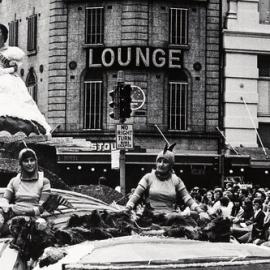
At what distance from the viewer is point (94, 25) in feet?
132

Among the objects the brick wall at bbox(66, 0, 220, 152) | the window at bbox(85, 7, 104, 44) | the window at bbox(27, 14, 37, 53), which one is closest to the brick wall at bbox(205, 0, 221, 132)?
the brick wall at bbox(66, 0, 220, 152)

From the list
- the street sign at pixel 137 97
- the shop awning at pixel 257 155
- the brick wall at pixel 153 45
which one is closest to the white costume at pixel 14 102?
the street sign at pixel 137 97

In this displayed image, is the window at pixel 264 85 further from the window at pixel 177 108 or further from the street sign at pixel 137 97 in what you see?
the street sign at pixel 137 97

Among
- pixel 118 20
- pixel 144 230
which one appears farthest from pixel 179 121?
pixel 144 230

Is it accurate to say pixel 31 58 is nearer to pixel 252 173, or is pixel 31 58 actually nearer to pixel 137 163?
pixel 137 163

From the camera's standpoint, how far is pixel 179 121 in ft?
133

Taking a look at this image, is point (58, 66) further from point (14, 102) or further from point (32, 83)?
point (14, 102)

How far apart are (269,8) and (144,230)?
114 ft

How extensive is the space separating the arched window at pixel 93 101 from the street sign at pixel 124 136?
19.1 meters

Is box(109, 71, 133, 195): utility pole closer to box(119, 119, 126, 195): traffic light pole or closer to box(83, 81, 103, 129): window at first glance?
box(119, 119, 126, 195): traffic light pole

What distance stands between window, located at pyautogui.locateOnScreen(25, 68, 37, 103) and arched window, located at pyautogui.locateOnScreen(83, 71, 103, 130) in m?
2.77

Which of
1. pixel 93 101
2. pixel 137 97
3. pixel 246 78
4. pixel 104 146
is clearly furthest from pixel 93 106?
pixel 137 97

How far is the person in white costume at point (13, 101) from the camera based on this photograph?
13.9 meters

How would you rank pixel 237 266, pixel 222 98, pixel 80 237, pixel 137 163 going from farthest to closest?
pixel 222 98 → pixel 137 163 → pixel 80 237 → pixel 237 266
